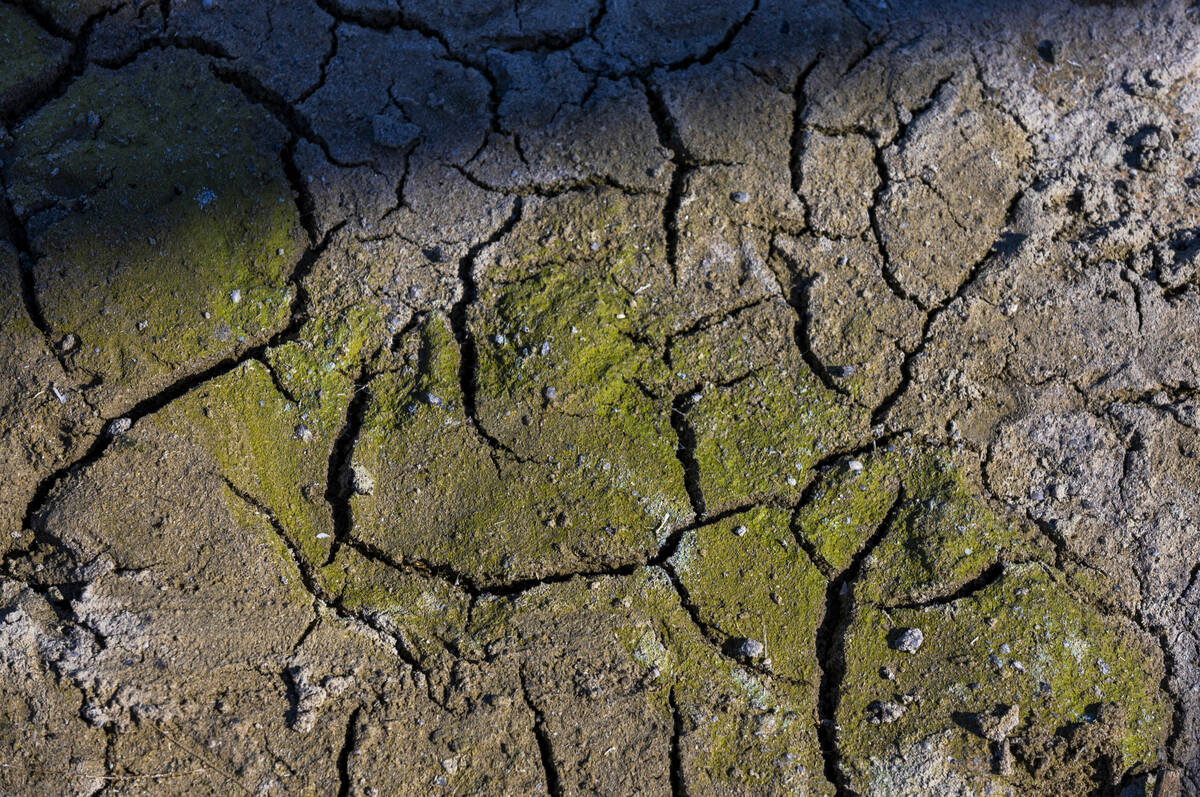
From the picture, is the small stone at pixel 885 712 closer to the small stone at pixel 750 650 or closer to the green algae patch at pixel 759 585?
the green algae patch at pixel 759 585

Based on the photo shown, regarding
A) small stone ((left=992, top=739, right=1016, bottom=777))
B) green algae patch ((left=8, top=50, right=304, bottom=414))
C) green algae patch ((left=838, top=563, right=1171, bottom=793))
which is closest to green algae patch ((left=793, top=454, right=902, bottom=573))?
green algae patch ((left=838, top=563, right=1171, bottom=793))

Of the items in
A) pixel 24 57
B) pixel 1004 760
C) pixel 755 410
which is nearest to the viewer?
pixel 1004 760

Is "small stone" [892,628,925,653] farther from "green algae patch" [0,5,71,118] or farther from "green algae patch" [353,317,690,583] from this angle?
"green algae patch" [0,5,71,118]

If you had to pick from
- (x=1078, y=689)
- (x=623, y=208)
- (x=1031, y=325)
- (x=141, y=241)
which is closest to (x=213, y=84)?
(x=141, y=241)

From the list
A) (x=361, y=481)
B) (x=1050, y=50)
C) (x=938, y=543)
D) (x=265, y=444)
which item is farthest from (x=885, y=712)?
(x=1050, y=50)

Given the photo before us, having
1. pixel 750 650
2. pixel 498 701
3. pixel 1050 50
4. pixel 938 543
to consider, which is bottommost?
pixel 498 701

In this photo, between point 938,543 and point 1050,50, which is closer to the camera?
point 938,543

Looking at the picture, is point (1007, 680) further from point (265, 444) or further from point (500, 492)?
point (265, 444)
